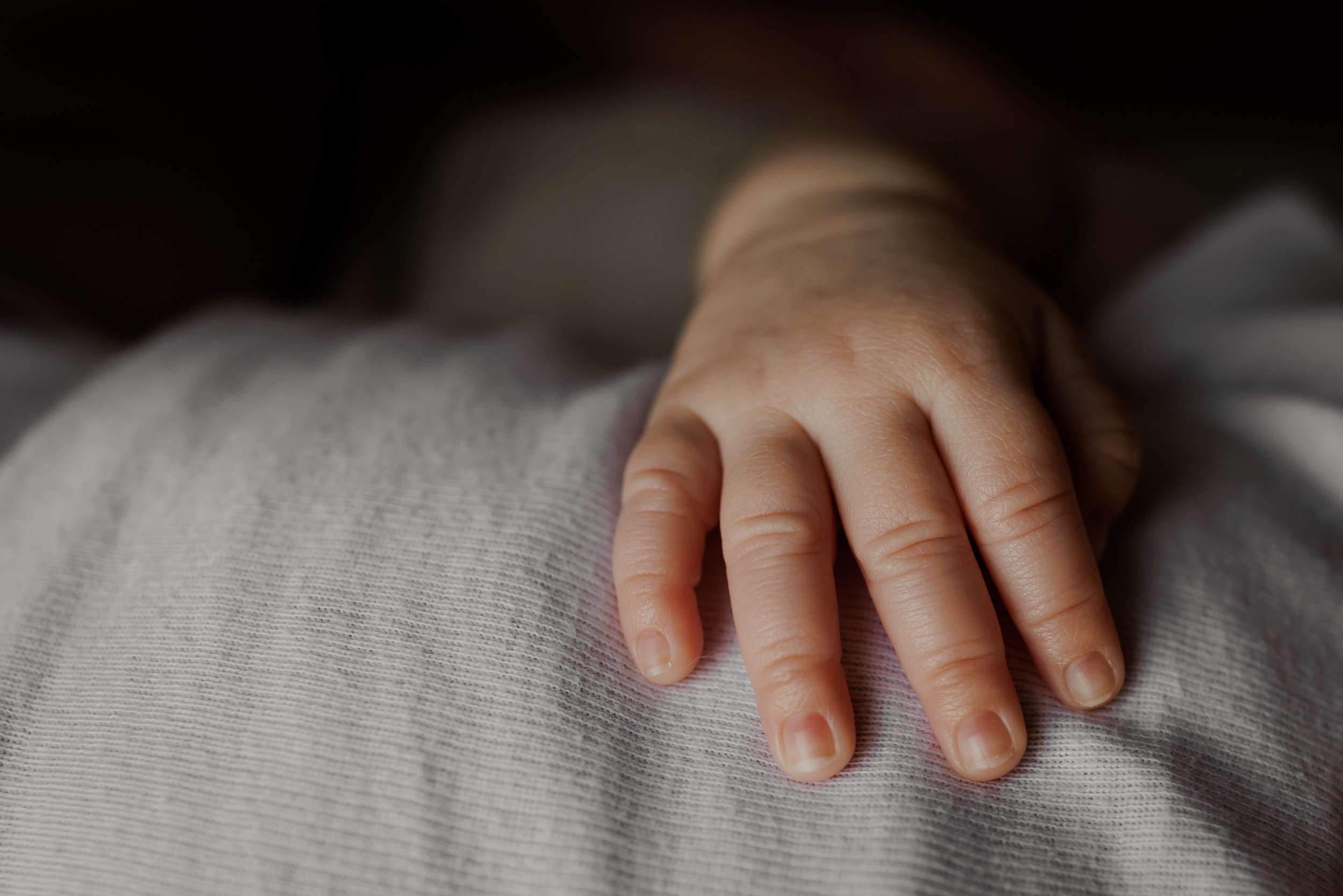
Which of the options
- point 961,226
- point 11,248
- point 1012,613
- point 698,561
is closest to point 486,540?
point 698,561

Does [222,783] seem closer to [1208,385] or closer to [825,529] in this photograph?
[825,529]

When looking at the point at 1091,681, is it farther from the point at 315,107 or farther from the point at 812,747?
the point at 315,107

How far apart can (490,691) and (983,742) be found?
179 mm

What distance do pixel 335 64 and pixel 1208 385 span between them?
96 cm

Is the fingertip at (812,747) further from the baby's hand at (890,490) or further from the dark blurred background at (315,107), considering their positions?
the dark blurred background at (315,107)

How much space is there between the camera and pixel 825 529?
1.23ft

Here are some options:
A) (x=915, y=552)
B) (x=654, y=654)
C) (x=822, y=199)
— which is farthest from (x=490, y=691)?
(x=822, y=199)

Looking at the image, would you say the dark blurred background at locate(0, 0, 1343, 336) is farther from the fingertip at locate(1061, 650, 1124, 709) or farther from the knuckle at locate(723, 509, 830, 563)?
the fingertip at locate(1061, 650, 1124, 709)

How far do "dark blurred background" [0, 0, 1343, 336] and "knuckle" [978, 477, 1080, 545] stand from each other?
63 cm

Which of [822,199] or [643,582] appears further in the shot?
[822,199]

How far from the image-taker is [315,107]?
0.98m

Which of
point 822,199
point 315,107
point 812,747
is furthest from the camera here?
point 315,107

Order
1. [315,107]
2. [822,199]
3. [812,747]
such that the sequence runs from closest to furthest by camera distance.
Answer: [812,747]
[822,199]
[315,107]

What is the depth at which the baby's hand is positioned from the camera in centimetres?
34
